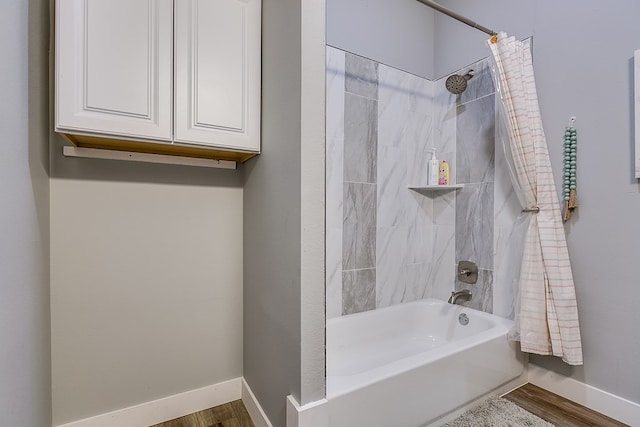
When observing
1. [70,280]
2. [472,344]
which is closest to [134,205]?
[70,280]

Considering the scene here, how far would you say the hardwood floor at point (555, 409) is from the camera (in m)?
1.58

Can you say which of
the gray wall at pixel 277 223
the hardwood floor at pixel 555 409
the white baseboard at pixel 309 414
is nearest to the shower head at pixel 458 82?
the gray wall at pixel 277 223

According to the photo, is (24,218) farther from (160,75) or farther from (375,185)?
(375,185)

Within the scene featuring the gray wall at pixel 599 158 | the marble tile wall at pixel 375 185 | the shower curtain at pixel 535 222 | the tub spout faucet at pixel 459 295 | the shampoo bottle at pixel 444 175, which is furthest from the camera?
the shampoo bottle at pixel 444 175

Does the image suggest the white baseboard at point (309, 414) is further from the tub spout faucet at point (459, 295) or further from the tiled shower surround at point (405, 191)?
the tub spout faucet at point (459, 295)

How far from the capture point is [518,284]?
1854 mm

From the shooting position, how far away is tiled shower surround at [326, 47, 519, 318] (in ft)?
6.89

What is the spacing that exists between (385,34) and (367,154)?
0.93 metres

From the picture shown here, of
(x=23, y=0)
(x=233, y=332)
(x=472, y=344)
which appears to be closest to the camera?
(x=23, y=0)

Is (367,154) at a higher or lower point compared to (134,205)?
higher

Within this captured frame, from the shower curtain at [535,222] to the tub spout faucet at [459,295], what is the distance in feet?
1.59

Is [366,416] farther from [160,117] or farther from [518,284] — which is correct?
[160,117]

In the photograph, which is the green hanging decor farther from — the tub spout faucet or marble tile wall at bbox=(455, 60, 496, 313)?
the tub spout faucet

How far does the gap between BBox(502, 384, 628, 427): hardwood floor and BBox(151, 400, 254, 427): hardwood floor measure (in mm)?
1516
